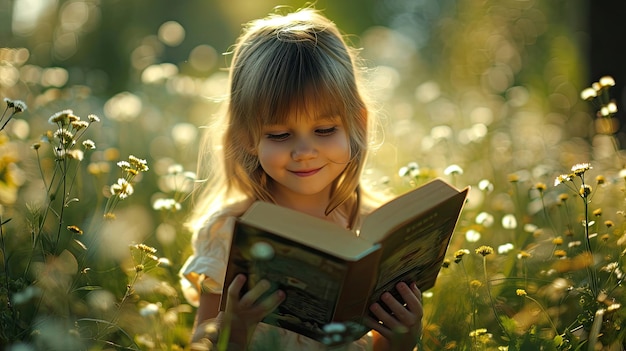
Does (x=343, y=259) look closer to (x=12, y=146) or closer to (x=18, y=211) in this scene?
(x=18, y=211)

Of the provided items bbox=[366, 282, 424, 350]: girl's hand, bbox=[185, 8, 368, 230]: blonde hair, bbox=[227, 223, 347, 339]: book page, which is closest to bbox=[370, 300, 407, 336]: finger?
bbox=[366, 282, 424, 350]: girl's hand

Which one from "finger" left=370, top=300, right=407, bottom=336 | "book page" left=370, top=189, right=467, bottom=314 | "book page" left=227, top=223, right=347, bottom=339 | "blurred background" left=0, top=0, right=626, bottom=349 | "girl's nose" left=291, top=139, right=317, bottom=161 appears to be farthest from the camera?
"blurred background" left=0, top=0, right=626, bottom=349

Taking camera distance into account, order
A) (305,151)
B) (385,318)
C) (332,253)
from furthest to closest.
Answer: (305,151)
(385,318)
(332,253)

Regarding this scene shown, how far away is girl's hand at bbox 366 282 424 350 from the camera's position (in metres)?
1.94

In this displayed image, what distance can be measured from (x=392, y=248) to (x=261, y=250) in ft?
0.98

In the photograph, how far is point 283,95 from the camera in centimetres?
217

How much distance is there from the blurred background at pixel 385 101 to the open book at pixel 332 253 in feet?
1.79

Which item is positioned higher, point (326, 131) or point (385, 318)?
point (326, 131)

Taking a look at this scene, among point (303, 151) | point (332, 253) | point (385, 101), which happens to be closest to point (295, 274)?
point (332, 253)

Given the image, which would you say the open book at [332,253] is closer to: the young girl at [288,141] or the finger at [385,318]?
the finger at [385,318]

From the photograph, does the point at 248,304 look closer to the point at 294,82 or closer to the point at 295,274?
the point at 295,274

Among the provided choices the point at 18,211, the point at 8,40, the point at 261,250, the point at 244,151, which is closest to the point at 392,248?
the point at 261,250

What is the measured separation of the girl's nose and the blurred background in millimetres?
438

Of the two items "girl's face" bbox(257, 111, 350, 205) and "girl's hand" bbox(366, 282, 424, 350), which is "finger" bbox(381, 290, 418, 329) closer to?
"girl's hand" bbox(366, 282, 424, 350)
